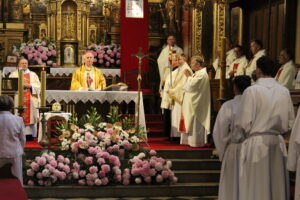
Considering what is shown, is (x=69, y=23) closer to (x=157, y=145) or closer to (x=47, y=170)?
(x=157, y=145)

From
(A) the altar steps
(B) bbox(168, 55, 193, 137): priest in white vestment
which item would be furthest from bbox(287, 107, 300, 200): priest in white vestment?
(B) bbox(168, 55, 193, 137): priest in white vestment

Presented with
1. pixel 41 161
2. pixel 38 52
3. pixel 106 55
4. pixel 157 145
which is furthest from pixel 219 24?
pixel 41 161

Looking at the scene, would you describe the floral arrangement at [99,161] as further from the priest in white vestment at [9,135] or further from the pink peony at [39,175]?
the priest in white vestment at [9,135]

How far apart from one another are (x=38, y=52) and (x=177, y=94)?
5291mm

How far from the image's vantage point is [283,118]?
572cm

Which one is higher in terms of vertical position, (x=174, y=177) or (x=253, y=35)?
(x=253, y=35)

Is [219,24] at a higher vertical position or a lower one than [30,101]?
higher

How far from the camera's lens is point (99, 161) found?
28.2 feet

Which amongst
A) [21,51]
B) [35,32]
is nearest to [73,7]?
[35,32]

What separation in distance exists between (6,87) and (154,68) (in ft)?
17.8

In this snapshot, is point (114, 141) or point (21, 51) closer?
point (114, 141)

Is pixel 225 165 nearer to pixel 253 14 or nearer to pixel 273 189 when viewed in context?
pixel 273 189

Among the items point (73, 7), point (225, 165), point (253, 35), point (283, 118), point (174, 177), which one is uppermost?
point (73, 7)

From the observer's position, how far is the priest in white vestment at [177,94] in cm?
1123
